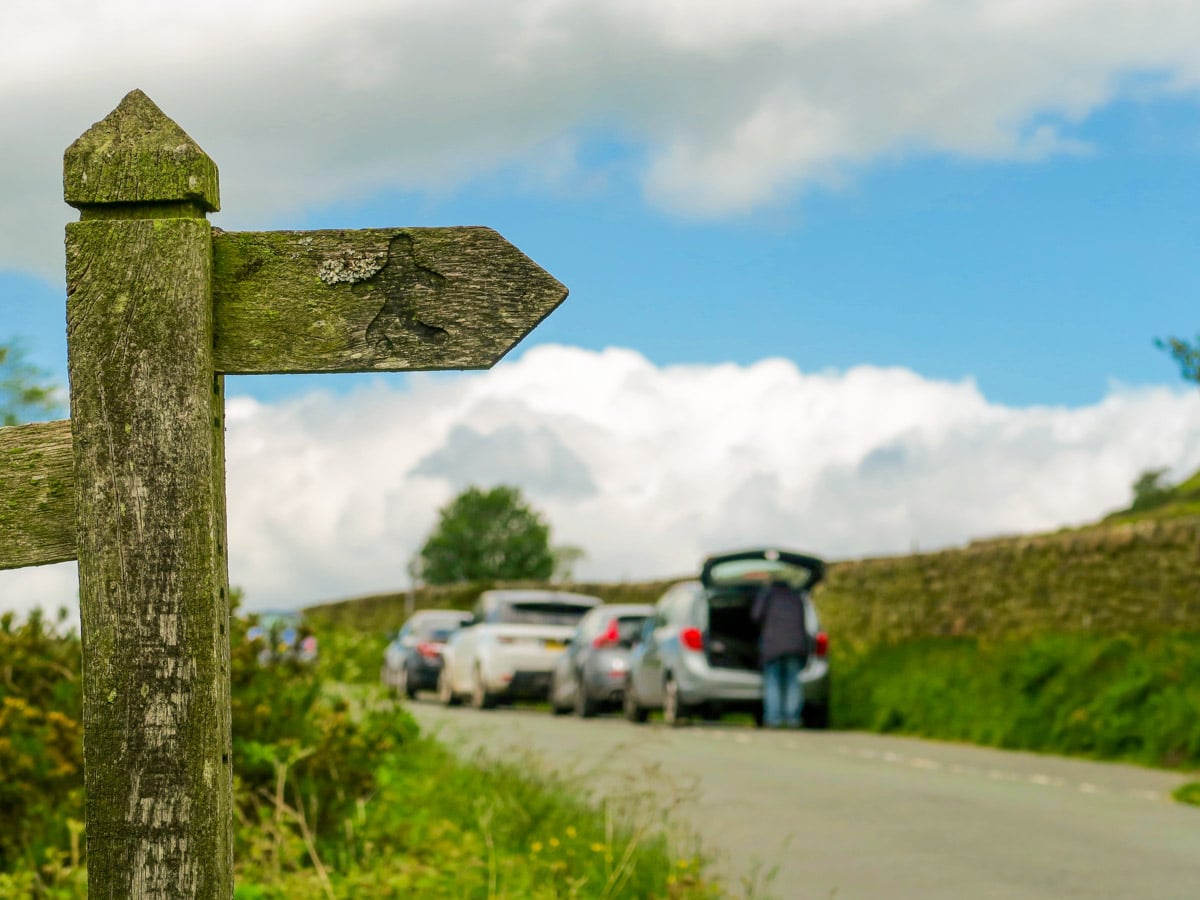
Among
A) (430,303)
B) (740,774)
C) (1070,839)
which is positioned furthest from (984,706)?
(430,303)

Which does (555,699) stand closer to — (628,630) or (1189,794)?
(628,630)

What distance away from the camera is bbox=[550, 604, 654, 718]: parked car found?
22.2 m

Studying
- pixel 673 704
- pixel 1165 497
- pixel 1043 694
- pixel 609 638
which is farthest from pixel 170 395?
pixel 1165 497

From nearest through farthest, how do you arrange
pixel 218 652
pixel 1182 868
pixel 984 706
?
pixel 218 652 → pixel 1182 868 → pixel 984 706

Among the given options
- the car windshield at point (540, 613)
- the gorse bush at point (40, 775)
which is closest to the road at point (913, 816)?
the gorse bush at point (40, 775)

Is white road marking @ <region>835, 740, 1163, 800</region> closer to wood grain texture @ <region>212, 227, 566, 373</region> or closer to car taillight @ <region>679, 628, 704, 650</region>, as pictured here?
car taillight @ <region>679, 628, 704, 650</region>

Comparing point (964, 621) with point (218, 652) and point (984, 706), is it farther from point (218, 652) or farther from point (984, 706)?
point (218, 652)

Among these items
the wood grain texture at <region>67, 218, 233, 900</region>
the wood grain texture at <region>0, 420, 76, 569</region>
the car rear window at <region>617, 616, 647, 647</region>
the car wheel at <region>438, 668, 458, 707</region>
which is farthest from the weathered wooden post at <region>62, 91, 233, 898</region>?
the car wheel at <region>438, 668, 458, 707</region>

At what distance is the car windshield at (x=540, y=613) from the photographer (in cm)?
2578

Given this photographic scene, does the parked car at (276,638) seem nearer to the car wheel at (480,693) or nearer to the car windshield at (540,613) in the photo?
the car wheel at (480,693)

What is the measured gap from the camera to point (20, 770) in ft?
25.0

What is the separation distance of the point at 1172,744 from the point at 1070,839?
605cm

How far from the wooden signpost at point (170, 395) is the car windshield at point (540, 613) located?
2257cm

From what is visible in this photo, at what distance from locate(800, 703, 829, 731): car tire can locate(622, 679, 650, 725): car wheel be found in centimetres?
201
